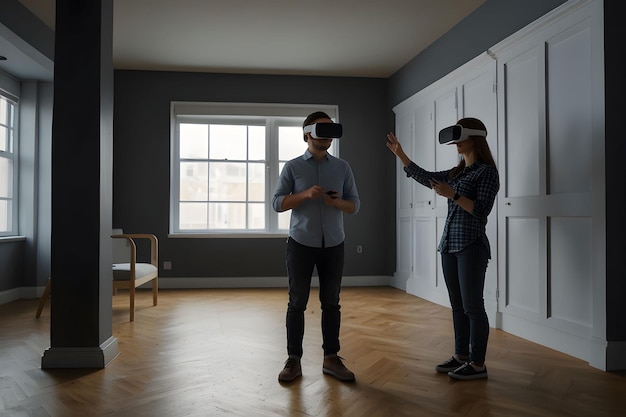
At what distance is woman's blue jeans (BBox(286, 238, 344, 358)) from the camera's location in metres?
2.70

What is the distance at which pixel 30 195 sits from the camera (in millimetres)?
5750

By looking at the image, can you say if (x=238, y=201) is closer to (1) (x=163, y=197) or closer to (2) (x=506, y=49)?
(1) (x=163, y=197)

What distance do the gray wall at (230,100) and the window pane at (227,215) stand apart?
0.23 metres

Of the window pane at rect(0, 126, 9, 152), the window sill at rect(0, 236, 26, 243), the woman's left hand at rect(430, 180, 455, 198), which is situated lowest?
the window sill at rect(0, 236, 26, 243)

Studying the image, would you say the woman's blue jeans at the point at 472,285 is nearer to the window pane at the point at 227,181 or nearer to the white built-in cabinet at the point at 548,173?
the white built-in cabinet at the point at 548,173

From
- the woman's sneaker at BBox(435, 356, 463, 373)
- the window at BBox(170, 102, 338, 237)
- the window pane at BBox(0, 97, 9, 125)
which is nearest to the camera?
the woman's sneaker at BBox(435, 356, 463, 373)

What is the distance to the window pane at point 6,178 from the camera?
5484 millimetres

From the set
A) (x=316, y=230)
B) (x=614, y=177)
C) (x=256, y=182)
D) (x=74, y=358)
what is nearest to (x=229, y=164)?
(x=256, y=182)

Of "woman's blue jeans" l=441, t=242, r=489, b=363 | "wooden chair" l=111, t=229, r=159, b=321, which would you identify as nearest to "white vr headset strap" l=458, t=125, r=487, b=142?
"woman's blue jeans" l=441, t=242, r=489, b=363

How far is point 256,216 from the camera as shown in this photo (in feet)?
22.6

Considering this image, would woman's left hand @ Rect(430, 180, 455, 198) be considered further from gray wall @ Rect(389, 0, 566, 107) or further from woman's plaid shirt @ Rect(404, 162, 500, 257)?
gray wall @ Rect(389, 0, 566, 107)

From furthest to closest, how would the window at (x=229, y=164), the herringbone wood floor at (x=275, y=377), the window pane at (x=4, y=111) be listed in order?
the window at (x=229, y=164)
the window pane at (x=4, y=111)
the herringbone wood floor at (x=275, y=377)

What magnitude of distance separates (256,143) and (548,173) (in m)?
4.05

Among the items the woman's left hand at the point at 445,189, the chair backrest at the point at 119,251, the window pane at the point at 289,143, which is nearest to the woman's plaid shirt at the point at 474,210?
the woman's left hand at the point at 445,189
